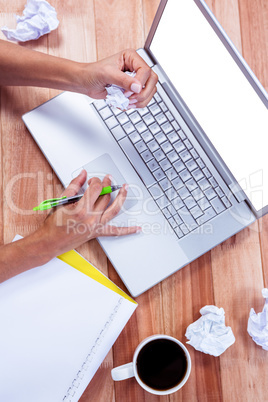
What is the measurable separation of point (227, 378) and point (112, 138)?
20.8 inches

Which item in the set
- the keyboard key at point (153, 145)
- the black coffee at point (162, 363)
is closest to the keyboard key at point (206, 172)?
the keyboard key at point (153, 145)

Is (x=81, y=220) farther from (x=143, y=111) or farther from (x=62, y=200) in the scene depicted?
(x=143, y=111)

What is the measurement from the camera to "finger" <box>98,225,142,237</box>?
2.33 ft

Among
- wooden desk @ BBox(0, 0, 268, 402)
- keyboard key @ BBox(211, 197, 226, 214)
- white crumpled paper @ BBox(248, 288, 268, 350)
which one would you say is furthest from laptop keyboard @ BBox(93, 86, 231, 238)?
white crumpled paper @ BBox(248, 288, 268, 350)

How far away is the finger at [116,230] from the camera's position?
711mm

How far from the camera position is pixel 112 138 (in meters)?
0.75

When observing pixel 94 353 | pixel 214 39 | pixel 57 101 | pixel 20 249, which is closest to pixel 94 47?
pixel 57 101

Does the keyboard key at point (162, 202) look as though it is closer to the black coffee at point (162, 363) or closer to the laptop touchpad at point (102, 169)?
the laptop touchpad at point (102, 169)

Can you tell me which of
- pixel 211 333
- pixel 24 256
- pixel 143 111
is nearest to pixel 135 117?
pixel 143 111

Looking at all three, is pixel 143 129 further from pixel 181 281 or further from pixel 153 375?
pixel 153 375

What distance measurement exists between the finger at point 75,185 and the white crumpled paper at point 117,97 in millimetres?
141

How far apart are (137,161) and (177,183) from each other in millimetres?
88

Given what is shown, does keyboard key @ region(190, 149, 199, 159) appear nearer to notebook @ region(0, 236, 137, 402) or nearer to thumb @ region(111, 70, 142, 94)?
thumb @ region(111, 70, 142, 94)

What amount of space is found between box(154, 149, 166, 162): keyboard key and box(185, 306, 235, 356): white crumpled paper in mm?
306
